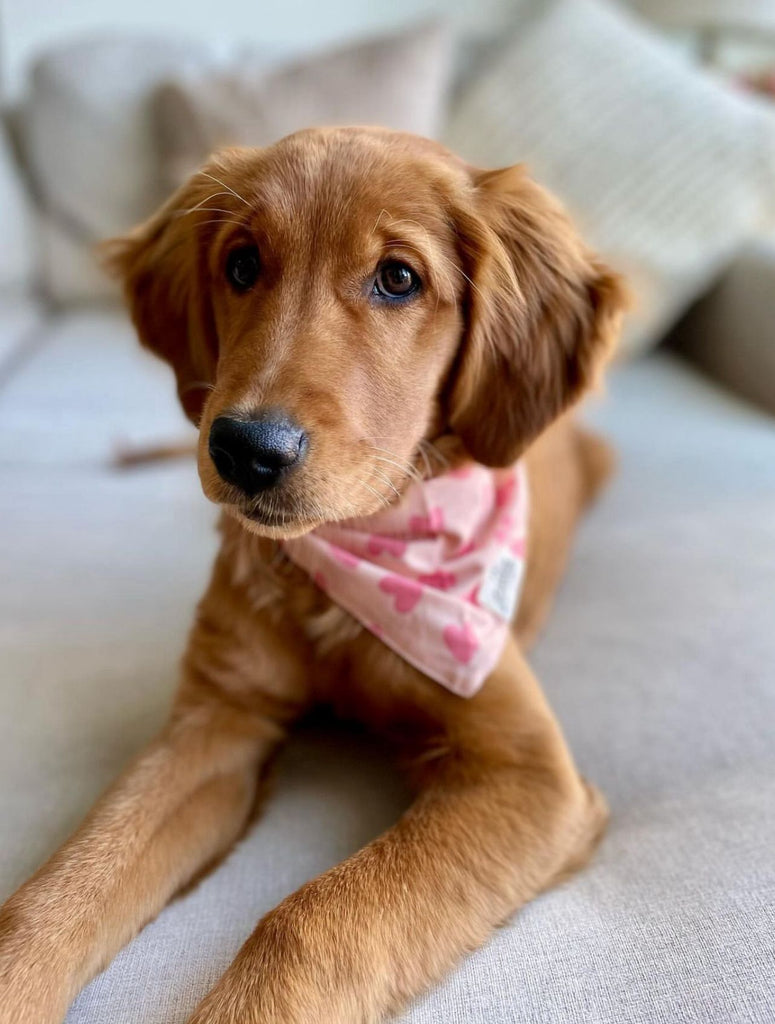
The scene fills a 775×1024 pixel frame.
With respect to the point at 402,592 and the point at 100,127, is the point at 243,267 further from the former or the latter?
the point at 100,127

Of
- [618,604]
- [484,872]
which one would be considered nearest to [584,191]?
[618,604]

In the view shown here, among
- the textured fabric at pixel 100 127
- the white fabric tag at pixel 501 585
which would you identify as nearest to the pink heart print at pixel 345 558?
the white fabric tag at pixel 501 585

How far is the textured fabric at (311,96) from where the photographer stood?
3223 mm

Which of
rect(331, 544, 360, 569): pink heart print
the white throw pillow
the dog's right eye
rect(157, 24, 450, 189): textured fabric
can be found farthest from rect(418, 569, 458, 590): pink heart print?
the white throw pillow

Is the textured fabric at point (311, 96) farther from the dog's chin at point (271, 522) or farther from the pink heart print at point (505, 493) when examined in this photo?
the dog's chin at point (271, 522)

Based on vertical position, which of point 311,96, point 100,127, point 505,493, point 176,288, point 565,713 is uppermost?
point 176,288

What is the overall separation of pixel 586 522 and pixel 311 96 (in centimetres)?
201

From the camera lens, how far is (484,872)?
118 centimetres

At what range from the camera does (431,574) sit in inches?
57.2

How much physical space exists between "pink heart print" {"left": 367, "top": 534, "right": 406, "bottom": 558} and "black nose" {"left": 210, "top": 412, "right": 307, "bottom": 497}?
365mm

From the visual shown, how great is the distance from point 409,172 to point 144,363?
2023 millimetres

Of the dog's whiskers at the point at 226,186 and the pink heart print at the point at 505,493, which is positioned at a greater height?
the dog's whiskers at the point at 226,186

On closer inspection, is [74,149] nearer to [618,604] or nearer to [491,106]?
[491,106]

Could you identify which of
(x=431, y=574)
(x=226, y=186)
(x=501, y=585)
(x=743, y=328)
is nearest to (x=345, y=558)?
(x=431, y=574)
